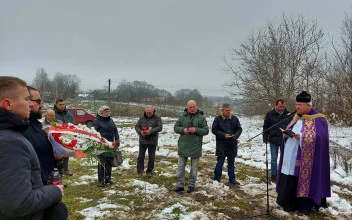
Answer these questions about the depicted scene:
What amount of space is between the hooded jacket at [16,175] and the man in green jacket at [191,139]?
4538mm

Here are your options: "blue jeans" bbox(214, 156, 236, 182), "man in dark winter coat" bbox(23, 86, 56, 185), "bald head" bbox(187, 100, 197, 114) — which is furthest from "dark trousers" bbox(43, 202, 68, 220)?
"blue jeans" bbox(214, 156, 236, 182)

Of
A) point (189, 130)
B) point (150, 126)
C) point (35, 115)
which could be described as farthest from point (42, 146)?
point (150, 126)

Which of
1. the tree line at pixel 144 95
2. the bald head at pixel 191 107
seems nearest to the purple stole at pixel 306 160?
the bald head at pixel 191 107

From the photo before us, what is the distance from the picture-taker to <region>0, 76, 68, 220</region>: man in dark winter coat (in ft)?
5.76

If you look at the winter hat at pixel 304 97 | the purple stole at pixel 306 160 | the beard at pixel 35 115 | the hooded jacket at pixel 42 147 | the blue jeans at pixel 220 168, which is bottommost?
the blue jeans at pixel 220 168

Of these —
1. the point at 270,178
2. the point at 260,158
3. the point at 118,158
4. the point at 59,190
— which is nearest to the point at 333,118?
the point at 260,158

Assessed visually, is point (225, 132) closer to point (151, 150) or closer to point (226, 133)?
point (226, 133)

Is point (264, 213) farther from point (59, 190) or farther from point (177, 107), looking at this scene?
point (177, 107)

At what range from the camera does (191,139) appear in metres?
6.40

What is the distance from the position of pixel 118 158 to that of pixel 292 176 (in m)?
3.07

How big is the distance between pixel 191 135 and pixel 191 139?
0.09m

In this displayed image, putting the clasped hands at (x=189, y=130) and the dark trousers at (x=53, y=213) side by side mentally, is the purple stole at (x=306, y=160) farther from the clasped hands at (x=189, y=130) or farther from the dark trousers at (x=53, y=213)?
the dark trousers at (x=53, y=213)

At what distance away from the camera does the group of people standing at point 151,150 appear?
1.81 meters

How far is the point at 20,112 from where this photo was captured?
6.41ft
